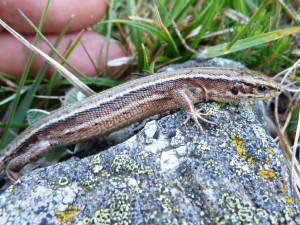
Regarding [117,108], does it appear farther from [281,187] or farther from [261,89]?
[281,187]

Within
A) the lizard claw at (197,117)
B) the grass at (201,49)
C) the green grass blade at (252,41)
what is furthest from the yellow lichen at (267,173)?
the green grass blade at (252,41)

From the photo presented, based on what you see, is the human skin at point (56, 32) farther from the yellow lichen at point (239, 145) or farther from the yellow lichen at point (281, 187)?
the yellow lichen at point (281, 187)

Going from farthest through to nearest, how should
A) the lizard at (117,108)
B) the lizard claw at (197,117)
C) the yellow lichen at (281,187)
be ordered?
the lizard at (117,108) < the lizard claw at (197,117) < the yellow lichen at (281,187)

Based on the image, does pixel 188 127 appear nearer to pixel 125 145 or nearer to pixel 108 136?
pixel 125 145

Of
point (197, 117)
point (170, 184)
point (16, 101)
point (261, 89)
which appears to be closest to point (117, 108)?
point (197, 117)

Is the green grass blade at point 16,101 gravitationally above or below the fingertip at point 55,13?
below

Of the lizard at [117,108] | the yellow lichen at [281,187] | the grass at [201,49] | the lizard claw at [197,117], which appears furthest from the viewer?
the grass at [201,49]

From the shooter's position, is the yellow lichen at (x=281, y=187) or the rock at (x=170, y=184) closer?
the rock at (x=170, y=184)
